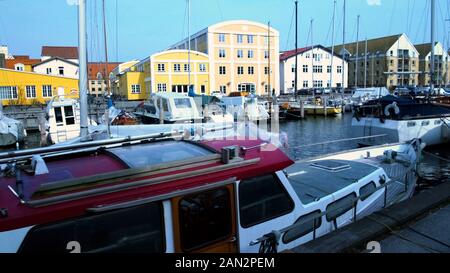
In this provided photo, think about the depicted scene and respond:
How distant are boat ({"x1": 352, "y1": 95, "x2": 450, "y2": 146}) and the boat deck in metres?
13.4

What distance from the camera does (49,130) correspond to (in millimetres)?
22031

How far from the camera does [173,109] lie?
23.7 meters

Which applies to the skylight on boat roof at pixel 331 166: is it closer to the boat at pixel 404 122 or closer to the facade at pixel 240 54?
the boat at pixel 404 122

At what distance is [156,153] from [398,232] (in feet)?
10.6

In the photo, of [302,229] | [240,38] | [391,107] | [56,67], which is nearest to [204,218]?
[302,229]

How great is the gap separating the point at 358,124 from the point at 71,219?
21293mm

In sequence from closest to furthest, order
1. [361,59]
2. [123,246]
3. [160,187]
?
[123,246] → [160,187] → [361,59]

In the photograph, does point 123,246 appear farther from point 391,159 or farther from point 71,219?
point 391,159

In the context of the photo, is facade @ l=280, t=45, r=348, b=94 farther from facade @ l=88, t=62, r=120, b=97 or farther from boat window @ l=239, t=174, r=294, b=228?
boat window @ l=239, t=174, r=294, b=228

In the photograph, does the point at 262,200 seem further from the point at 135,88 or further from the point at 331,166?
the point at 135,88

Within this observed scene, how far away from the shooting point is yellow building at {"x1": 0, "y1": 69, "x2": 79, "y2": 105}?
45094mm

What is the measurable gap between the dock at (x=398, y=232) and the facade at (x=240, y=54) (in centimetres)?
5538

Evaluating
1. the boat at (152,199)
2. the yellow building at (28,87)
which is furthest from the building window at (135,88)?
the boat at (152,199)

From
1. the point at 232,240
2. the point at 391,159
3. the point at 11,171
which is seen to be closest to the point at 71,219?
the point at 11,171
